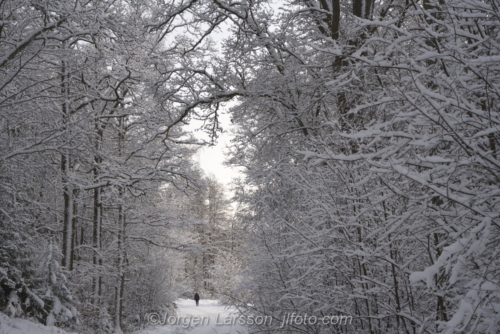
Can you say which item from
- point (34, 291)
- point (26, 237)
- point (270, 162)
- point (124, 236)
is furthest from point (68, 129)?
point (124, 236)

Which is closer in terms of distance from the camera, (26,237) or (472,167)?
(472,167)

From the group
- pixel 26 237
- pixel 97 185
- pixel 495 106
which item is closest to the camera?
pixel 495 106

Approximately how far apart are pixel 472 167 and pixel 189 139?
11225mm

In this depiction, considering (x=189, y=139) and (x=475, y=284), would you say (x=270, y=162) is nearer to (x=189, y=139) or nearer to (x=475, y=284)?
(x=189, y=139)

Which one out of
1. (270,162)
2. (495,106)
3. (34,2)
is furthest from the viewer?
(270,162)

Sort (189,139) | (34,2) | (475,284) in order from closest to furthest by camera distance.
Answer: (475,284), (34,2), (189,139)

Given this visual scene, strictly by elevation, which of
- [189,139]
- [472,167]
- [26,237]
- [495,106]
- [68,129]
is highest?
[189,139]

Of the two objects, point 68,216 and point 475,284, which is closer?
point 475,284

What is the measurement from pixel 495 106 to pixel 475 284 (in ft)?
4.08

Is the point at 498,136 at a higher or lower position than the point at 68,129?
lower

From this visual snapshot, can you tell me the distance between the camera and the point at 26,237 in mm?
7492

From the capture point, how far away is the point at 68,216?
10.3 m

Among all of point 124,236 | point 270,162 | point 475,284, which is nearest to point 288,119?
point 270,162

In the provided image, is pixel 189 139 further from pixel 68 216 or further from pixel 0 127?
pixel 0 127
